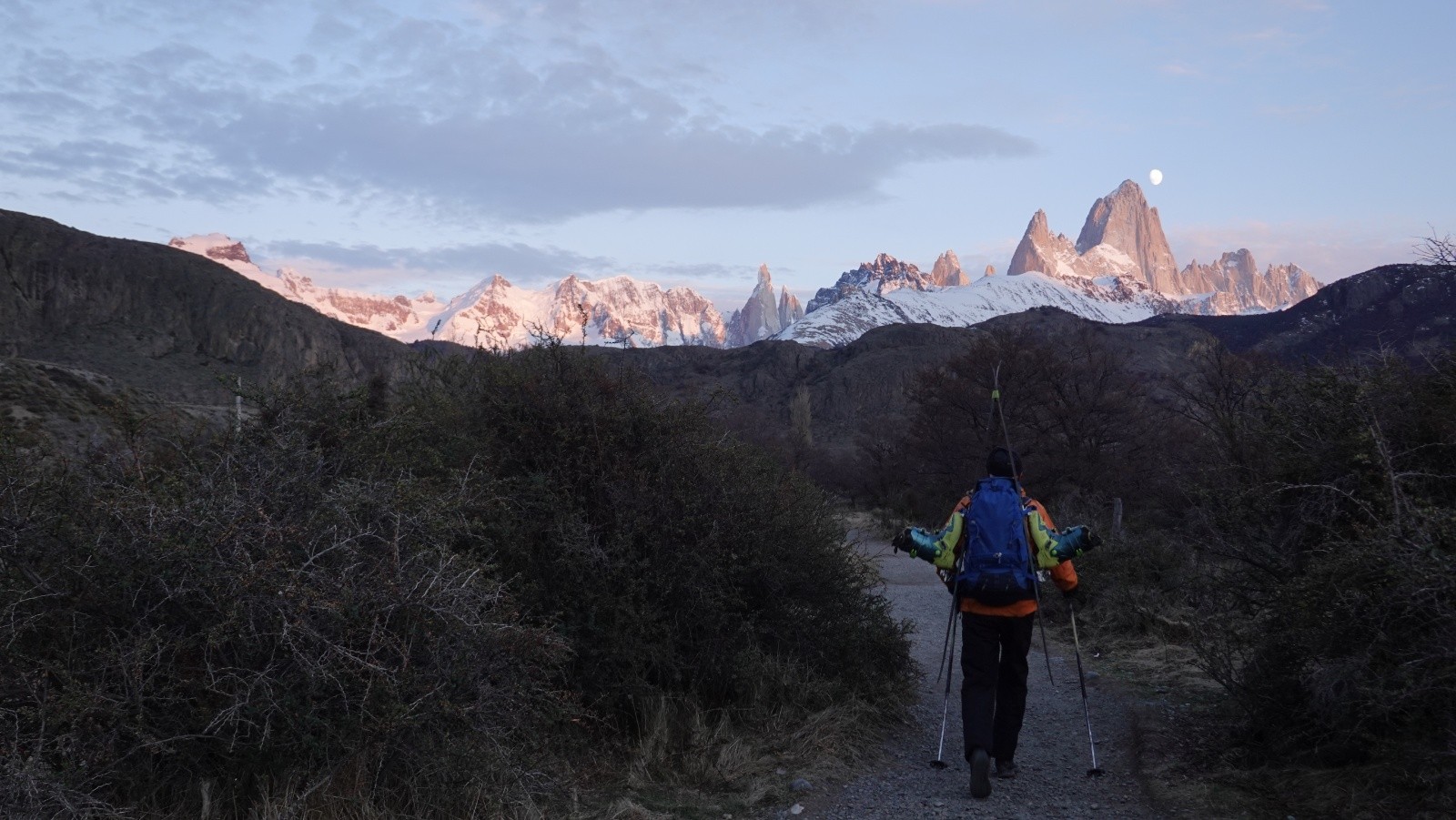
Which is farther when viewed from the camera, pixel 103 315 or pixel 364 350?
pixel 364 350

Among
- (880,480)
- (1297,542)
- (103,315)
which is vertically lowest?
(880,480)

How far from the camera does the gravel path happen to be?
5.04m

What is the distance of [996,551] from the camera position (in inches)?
210

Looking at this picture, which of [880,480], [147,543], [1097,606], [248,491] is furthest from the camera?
[880,480]

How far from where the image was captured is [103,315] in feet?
118

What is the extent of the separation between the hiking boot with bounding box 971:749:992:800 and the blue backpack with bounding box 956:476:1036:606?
84 cm

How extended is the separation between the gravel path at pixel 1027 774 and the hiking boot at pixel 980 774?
0.05 meters

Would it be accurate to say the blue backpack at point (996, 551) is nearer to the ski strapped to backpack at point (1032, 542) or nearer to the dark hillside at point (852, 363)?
the ski strapped to backpack at point (1032, 542)

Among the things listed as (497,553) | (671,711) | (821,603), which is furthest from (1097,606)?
(497,553)

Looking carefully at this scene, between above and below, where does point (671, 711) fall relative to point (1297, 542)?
below

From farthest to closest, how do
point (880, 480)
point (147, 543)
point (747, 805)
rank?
1. point (880, 480)
2. point (747, 805)
3. point (147, 543)

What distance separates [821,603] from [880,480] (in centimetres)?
2939

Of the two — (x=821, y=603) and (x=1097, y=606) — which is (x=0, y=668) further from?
(x=1097, y=606)

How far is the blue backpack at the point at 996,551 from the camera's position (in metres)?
5.27
